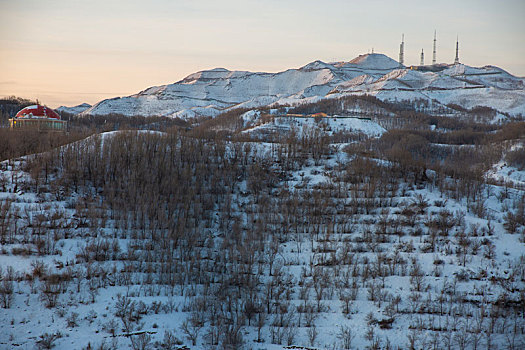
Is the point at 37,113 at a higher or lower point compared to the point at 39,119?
higher

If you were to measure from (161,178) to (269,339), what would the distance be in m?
11.5

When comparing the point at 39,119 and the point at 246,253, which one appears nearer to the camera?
the point at 246,253

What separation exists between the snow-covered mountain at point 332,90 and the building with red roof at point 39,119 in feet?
255

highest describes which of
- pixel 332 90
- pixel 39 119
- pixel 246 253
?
pixel 332 90

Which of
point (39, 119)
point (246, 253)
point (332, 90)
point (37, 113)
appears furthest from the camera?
point (332, 90)

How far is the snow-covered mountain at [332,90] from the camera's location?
405 ft

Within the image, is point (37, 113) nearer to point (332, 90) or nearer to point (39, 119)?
point (39, 119)

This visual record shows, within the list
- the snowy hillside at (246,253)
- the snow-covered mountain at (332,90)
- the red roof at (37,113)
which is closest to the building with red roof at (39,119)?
the red roof at (37,113)

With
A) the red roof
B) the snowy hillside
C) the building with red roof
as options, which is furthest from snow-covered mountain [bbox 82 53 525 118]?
the snowy hillside

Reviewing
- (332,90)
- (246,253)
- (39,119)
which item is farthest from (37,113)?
(332,90)

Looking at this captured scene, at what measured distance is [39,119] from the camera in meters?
41.1

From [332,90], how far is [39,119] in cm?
13057

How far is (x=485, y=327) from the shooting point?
12016 mm

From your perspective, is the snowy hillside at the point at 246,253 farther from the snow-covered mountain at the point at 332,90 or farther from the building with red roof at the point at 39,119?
the snow-covered mountain at the point at 332,90
